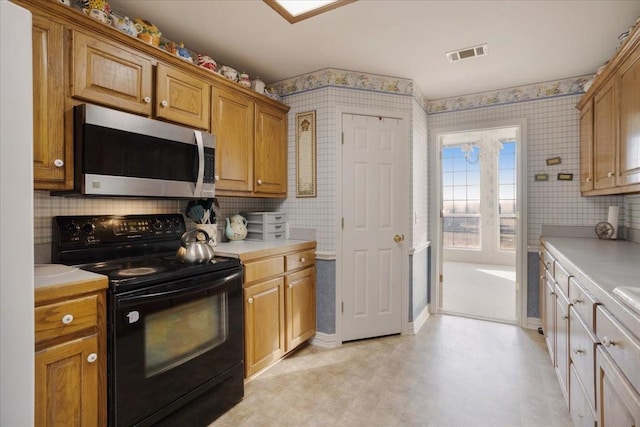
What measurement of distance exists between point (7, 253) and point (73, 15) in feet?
4.26

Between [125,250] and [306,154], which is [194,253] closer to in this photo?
[125,250]

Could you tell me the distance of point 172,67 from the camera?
6.74 feet

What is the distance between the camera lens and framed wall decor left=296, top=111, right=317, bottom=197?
2969 mm

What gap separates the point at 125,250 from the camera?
201 centimetres

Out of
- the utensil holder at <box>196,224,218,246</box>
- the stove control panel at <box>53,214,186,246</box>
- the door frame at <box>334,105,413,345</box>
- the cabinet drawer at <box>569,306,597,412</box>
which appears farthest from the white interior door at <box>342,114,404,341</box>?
the cabinet drawer at <box>569,306,597,412</box>

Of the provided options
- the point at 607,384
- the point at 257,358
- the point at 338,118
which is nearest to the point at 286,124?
the point at 338,118

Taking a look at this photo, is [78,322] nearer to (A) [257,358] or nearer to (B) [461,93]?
(A) [257,358]

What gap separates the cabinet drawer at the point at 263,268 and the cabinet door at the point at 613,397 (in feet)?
5.95

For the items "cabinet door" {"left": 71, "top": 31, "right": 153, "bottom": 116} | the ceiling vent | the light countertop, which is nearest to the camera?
the light countertop

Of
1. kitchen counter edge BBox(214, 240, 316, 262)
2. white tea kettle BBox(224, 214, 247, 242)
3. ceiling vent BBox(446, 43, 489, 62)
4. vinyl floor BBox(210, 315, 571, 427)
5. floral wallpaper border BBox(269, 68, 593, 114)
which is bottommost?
vinyl floor BBox(210, 315, 571, 427)

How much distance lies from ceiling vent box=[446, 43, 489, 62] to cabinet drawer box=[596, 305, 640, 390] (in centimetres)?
202

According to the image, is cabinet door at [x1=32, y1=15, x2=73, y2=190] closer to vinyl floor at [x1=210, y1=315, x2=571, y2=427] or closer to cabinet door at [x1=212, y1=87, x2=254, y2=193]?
cabinet door at [x1=212, y1=87, x2=254, y2=193]

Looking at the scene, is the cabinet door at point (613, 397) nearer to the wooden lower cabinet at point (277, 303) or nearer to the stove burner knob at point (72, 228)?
the wooden lower cabinet at point (277, 303)

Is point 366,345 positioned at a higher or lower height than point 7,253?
lower
